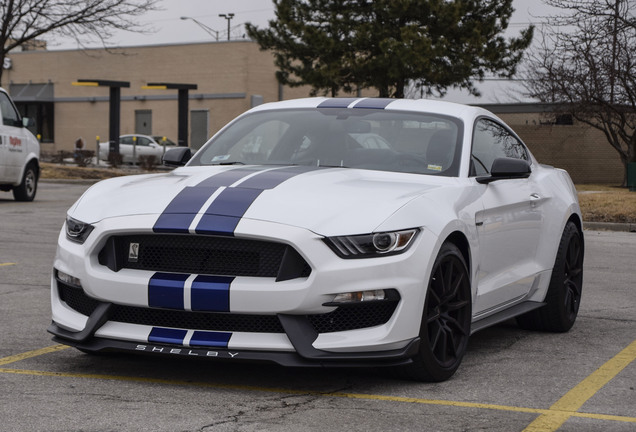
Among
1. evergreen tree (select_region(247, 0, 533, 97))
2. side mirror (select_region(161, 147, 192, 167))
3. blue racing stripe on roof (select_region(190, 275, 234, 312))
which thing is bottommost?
blue racing stripe on roof (select_region(190, 275, 234, 312))

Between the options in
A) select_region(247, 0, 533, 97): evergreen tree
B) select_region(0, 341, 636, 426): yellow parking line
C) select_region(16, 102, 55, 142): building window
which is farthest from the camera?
select_region(16, 102, 55, 142): building window

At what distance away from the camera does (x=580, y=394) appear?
5.50 metres

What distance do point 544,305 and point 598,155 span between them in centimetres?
3842

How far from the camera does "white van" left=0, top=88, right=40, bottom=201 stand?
19328 mm

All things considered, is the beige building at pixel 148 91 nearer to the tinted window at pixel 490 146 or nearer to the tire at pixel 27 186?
the tire at pixel 27 186

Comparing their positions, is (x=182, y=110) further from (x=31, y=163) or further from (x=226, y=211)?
(x=226, y=211)

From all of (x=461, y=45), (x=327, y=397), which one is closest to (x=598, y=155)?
(x=461, y=45)

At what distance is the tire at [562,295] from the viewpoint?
24.4 feet

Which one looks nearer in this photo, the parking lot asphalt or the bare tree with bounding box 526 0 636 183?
the parking lot asphalt

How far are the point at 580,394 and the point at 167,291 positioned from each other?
6.92 ft

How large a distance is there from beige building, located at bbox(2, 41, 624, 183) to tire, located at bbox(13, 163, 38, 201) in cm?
2866

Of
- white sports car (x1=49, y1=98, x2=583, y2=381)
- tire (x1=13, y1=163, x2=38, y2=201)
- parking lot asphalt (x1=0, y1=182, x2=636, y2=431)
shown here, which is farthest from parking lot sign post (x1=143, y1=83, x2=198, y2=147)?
white sports car (x1=49, y1=98, x2=583, y2=381)

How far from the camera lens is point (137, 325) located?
17.7ft

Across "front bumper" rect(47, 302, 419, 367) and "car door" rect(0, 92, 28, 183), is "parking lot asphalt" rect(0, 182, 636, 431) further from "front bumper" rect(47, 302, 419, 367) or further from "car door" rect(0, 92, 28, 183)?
"car door" rect(0, 92, 28, 183)
